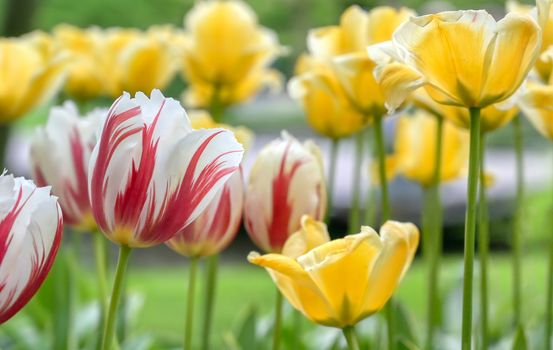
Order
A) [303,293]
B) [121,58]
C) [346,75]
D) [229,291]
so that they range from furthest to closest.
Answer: [229,291]
[121,58]
[346,75]
[303,293]

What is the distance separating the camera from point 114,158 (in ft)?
1.85

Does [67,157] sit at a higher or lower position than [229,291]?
higher

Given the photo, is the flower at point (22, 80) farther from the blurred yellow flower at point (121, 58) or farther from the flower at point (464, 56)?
the flower at point (464, 56)

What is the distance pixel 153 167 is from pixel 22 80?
2.10 feet

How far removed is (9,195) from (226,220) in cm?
24

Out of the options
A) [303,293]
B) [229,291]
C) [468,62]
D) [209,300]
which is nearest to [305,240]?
[303,293]

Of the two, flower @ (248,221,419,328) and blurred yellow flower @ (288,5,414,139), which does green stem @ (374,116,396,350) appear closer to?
blurred yellow flower @ (288,5,414,139)

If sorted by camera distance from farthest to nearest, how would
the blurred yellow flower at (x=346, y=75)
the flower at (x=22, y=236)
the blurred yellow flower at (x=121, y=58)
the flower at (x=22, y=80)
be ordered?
the blurred yellow flower at (x=121, y=58) < the flower at (x=22, y=80) < the blurred yellow flower at (x=346, y=75) < the flower at (x=22, y=236)

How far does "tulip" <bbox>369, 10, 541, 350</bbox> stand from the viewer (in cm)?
59

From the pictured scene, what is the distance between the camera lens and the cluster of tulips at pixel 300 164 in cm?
56

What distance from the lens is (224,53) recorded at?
1313mm

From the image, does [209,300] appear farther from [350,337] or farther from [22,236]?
[22,236]

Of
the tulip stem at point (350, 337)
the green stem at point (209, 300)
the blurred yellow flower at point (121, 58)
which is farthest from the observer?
the blurred yellow flower at point (121, 58)

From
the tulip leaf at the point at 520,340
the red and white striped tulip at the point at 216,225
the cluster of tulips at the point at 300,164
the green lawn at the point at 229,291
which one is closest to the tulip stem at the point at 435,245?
the cluster of tulips at the point at 300,164
